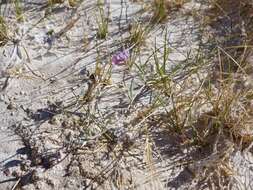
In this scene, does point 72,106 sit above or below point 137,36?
below

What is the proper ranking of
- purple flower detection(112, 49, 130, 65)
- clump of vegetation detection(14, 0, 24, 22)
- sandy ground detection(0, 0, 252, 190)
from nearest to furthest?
sandy ground detection(0, 0, 252, 190), purple flower detection(112, 49, 130, 65), clump of vegetation detection(14, 0, 24, 22)

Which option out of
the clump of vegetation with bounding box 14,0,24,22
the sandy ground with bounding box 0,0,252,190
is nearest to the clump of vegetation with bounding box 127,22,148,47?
the sandy ground with bounding box 0,0,252,190

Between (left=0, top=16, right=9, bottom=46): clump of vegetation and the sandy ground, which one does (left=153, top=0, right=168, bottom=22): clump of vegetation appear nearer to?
the sandy ground

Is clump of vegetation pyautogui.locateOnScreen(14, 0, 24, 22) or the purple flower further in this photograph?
clump of vegetation pyautogui.locateOnScreen(14, 0, 24, 22)

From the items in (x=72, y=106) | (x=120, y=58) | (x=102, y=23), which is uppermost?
(x=102, y=23)

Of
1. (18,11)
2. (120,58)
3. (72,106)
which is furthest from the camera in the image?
(18,11)

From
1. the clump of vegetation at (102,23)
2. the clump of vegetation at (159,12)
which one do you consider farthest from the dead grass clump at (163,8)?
the clump of vegetation at (102,23)

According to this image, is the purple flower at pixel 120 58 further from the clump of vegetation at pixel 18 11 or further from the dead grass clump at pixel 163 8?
the clump of vegetation at pixel 18 11

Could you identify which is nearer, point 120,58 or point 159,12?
point 120,58

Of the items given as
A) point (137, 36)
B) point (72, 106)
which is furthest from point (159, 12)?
point (72, 106)

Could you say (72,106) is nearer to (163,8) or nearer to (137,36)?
(137,36)
